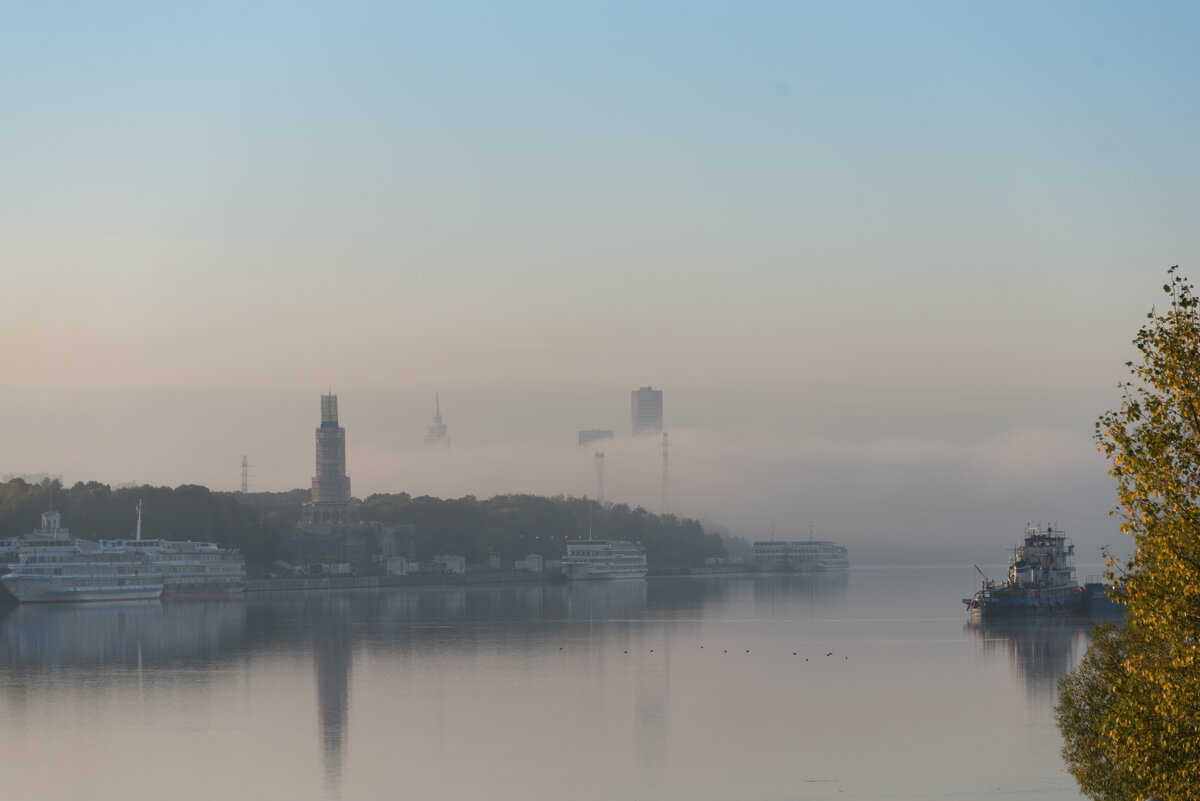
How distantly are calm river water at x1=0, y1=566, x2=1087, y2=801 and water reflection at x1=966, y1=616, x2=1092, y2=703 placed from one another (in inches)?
15.1

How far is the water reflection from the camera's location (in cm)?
8756

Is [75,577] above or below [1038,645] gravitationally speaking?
above

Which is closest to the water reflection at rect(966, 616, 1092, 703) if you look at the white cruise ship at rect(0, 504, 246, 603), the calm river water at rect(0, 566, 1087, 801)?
the calm river water at rect(0, 566, 1087, 801)

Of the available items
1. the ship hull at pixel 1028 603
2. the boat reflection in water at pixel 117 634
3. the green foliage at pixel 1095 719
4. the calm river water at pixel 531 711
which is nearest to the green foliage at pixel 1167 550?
the green foliage at pixel 1095 719

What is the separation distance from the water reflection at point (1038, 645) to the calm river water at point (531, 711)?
384 mm

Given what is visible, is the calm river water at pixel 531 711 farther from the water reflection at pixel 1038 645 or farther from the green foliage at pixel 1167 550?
the green foliage at pixel 1167 550

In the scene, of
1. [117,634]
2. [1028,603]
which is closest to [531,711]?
[117,634]

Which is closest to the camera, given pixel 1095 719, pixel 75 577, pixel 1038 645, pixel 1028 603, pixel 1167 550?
pixel 1167 550

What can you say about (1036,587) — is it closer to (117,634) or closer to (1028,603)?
(1028,603)

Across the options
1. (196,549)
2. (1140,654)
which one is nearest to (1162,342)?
(1140,654)

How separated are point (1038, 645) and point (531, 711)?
161 feet

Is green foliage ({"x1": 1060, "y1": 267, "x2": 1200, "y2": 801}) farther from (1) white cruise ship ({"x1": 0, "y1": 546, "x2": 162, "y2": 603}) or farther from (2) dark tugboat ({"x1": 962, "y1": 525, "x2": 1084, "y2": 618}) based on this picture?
(1) white cruise ship ({"x1": 0, "y1": 546, "x2": 162, "y2": 603})

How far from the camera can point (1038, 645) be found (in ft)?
358

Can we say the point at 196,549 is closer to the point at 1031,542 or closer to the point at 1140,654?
the point at 1031,542
